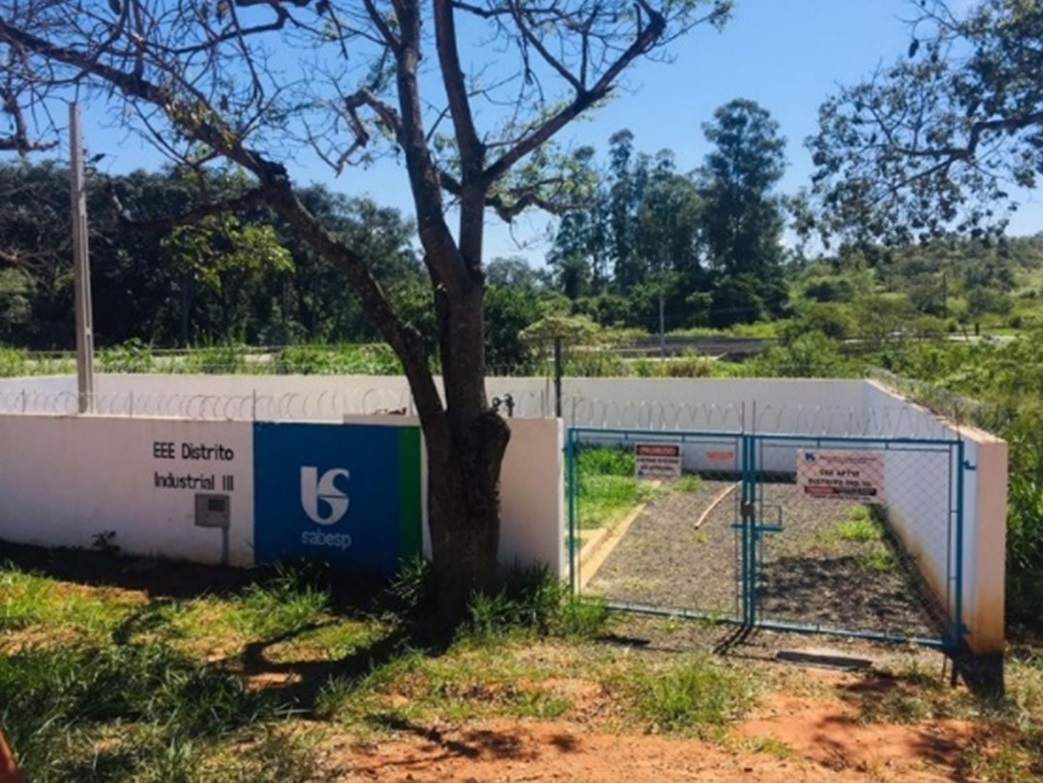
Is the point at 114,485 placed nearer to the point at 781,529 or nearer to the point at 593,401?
the point at 781,529

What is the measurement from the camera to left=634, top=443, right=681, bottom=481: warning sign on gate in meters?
7.61

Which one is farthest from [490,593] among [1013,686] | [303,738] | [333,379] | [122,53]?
[333,379]

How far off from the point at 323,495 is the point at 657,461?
10.4 feet

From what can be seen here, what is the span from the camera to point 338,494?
858 centimetres

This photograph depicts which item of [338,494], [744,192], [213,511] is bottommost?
[213,511]

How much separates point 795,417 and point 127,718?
12.2 metres

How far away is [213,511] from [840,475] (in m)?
5.91

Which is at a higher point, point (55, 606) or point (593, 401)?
point (593, 401)

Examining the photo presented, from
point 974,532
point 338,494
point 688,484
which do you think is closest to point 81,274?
point 338,494

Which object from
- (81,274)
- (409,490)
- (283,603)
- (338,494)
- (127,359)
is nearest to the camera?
(283,603)

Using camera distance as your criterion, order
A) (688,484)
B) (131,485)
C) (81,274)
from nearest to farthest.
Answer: (131,485)
(81,274)
(688,484)

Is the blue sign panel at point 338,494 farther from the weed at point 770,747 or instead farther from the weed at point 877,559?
the weed at point 877,559

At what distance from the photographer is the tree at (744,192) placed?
58.6m

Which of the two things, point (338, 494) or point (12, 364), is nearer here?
point (338, 494)
